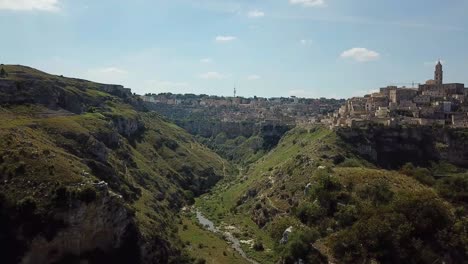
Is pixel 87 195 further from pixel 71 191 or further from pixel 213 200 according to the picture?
pixel 213 200

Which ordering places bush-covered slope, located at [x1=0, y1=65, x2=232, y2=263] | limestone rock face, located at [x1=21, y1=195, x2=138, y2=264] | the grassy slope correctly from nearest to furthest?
limestone rock face, located at [x1=21, y1=195, x2=138, y2=264], bush-covered slope, located at [x1=0, y1=65, x2=232, y2=263], the grassy slope

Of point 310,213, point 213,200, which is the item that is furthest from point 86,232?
point 213,200

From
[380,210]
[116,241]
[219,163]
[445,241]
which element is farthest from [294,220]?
[219,163]

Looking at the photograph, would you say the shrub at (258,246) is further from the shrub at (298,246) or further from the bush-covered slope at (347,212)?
the shrub at (298,246)

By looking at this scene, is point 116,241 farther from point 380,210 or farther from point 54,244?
point 380,210

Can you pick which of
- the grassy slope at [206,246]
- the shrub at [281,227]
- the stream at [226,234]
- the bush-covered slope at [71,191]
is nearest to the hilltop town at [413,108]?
the stream at [226,234]

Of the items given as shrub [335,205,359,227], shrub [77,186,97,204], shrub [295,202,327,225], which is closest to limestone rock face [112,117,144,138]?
shrub [295,202,327,225]

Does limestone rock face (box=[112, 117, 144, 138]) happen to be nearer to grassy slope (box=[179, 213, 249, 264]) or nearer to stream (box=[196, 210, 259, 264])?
stream (box=[196, 210, 259, 264])
